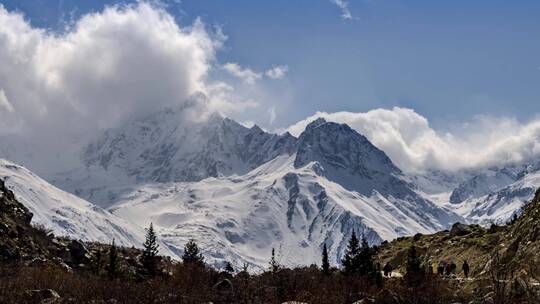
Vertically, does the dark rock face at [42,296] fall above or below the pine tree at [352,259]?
below

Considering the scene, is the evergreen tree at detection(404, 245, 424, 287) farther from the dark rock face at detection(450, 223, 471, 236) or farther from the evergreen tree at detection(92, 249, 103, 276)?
the evergreen tree at detection(92, 249, 103, 276)

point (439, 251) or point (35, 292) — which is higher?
point (439, 251)

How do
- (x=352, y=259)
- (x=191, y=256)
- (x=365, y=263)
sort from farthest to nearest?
(x=191, y=256)
(x=352, y=259)
(x=365, y=263)

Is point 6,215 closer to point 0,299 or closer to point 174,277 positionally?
point 174,277

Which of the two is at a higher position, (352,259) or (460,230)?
(460,230)

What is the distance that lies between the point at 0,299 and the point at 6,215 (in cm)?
2982

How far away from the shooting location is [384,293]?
6800 cm

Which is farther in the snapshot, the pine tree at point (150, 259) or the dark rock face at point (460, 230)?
the dark rock face at point (460, 230)

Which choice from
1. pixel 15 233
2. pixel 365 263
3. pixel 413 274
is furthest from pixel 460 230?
pixel 15 233

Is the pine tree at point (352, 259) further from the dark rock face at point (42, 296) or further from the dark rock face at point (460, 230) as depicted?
the dark rock face at point (42, 296)

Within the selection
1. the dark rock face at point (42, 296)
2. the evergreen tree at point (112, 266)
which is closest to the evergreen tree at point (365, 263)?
the evergreen tree at point (112, 266)

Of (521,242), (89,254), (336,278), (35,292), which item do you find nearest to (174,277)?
(89,254)

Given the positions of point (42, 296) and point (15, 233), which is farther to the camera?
point (15, 233)

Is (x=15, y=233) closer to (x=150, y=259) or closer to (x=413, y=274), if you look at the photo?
(x=150, y=259)
